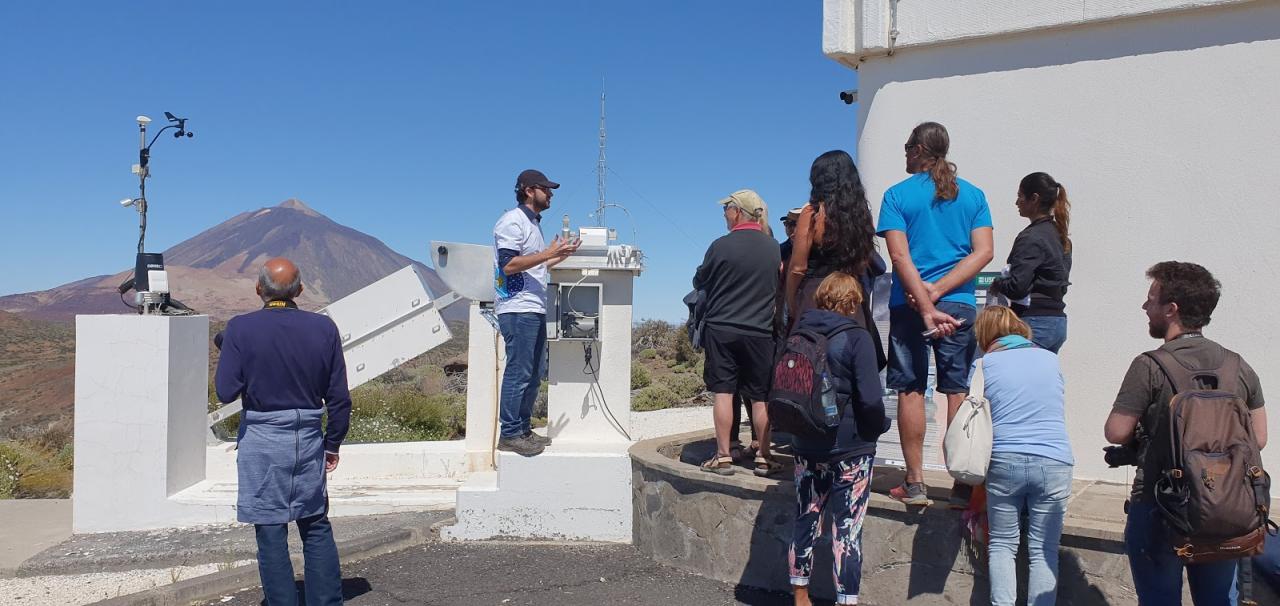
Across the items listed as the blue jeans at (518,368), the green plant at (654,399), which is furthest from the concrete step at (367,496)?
the green plant at (654,399)

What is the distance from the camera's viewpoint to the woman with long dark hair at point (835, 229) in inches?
166

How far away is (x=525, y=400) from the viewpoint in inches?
231

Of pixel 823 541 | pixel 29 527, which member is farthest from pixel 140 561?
pixel 823 541

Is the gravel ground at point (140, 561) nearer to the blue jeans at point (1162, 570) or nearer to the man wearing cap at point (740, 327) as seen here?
the man wearing cap at point (740, 327)

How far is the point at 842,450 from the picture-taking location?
3801mm

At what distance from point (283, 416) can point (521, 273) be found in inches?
81.1

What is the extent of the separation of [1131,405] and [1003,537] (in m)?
0.78

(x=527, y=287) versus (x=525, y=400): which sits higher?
(x=527, y=287)

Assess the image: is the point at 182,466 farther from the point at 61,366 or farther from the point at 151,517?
the point at 61,366

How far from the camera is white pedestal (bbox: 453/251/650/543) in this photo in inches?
224

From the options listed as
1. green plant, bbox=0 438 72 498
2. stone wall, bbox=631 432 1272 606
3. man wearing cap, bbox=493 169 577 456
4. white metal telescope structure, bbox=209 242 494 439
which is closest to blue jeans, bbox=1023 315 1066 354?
stone wall, bbox=631 432 1272 606

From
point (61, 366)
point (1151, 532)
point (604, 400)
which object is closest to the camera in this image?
point (1151, 532)

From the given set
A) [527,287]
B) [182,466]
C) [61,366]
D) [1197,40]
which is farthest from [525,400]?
[61,366]

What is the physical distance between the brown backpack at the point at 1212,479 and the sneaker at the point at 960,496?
3.49 ft
